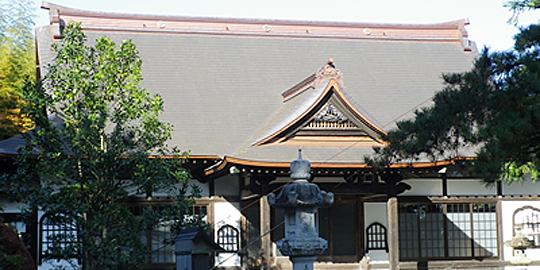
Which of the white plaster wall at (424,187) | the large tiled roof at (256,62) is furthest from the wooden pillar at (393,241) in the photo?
the large tiled roof at (256,62)

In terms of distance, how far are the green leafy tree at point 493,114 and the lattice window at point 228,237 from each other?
751 centimetres

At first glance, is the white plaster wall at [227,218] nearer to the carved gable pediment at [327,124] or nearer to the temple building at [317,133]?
the temple building at [317,133]

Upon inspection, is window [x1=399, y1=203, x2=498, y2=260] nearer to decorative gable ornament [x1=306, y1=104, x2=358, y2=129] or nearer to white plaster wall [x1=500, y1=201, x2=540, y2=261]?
white plaster wall [x1=500, y1=201, x2=540, y2=261]

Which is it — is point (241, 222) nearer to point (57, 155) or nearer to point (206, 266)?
point (57, 155)

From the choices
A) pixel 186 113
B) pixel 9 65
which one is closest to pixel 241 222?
pixel 186 113

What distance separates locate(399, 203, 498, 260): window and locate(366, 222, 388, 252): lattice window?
0.42 metres

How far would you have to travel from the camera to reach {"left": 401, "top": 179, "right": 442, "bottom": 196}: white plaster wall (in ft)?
63.0

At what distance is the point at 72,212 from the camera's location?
12.9 m

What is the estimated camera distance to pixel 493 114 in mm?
10328

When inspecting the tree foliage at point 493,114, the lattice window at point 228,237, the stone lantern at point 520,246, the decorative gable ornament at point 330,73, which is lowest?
the stone lantern at point 520,246

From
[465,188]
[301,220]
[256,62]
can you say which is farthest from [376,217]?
[301,220]

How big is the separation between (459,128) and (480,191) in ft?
30.1

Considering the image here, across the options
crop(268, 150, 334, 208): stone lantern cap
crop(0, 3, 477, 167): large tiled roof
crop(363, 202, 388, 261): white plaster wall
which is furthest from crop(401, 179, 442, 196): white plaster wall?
crop(268, 150, 334, 208): stone lantern cap

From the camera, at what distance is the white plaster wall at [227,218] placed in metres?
18.2
